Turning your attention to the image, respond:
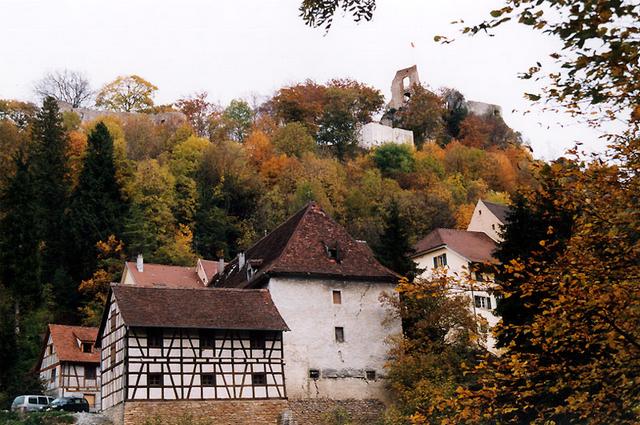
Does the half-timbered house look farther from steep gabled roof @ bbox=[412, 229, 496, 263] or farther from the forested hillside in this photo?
steep gabled roof @ bbox=[412, 229, 496, 263]

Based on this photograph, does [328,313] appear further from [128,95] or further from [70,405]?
[128,95]

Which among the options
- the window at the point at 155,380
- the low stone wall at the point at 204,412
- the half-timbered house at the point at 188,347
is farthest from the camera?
the half-timbered house at the point at 188,347

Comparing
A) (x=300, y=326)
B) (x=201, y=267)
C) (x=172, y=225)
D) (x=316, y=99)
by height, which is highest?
(x=316, y=99)

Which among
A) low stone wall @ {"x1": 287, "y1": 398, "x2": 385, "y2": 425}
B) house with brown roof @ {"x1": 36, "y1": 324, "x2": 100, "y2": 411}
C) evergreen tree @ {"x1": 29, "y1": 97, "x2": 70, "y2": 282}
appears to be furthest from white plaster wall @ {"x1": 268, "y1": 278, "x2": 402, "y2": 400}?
evergreen tree @ {"x1": 29, "y1": 97, "x2": 70, "y2": 282}

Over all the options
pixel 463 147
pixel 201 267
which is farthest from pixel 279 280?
pixel 463 147

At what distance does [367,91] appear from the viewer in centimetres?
10688

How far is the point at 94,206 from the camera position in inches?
2491

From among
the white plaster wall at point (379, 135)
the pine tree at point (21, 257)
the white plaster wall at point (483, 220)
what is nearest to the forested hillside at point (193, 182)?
the pine tree at point (21, 257)

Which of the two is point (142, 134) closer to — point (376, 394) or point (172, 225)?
point (172, 225)

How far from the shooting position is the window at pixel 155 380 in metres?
35.0

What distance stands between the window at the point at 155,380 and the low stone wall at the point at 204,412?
2.30 ft

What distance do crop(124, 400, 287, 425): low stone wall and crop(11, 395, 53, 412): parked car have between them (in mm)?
5658

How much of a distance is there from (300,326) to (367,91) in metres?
70.8

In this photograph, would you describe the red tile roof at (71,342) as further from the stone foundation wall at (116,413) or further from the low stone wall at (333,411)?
the low stone wall at (333,411)
